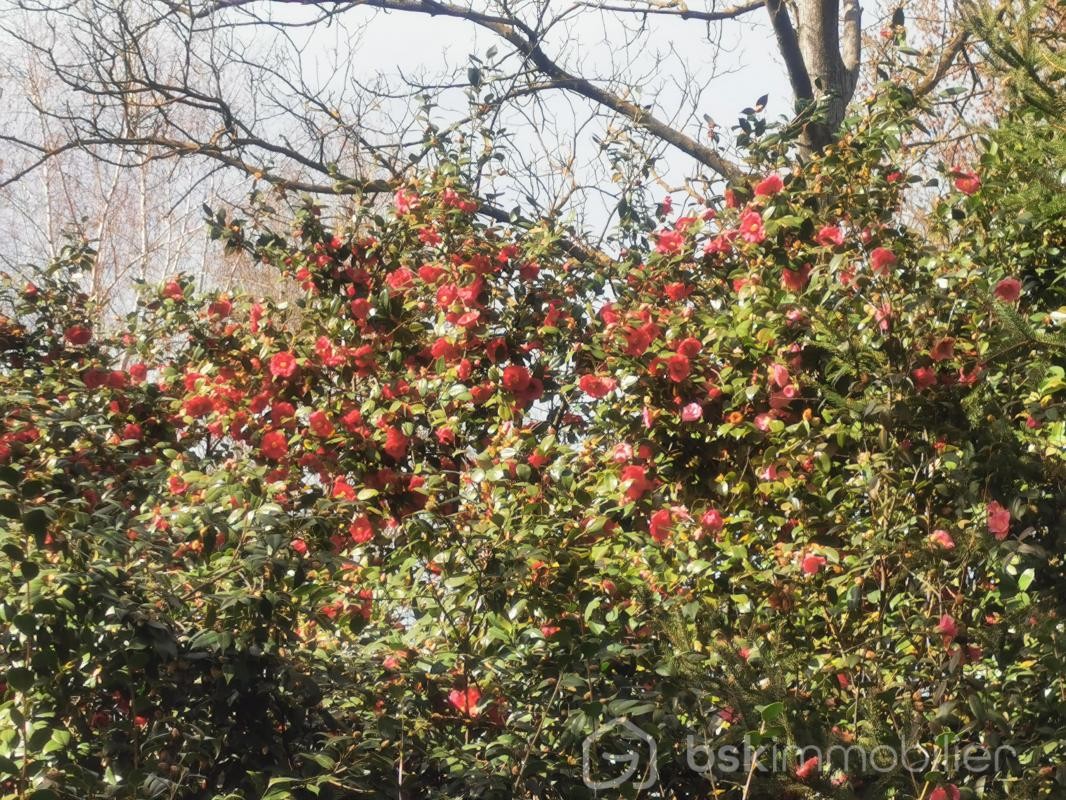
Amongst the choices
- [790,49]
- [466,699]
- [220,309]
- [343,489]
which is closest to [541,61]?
[790,49]

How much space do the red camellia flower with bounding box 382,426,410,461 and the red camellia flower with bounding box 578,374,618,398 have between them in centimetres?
62

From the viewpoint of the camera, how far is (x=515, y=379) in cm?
354

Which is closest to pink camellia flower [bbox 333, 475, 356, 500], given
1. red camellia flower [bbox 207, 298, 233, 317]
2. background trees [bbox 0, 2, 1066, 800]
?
background trees [bbox 0, 2, 1066, 800]

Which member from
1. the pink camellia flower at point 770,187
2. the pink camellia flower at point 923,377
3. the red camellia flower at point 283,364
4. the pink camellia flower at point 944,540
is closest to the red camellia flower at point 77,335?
Answer: the red camellia flower at point 283,364

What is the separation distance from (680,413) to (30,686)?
1708mm

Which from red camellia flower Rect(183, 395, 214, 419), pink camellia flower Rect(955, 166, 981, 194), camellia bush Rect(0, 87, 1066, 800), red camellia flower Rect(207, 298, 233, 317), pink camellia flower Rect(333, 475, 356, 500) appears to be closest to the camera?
camellia bush Rect(0, 87, 1066, 800)

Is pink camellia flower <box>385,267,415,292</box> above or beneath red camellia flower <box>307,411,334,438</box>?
above

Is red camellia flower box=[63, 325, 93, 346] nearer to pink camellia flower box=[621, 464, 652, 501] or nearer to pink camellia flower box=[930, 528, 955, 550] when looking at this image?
pink camellia flower box=[621, 464, 652, 501]

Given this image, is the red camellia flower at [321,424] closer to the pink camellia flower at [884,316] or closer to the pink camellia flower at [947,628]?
the pink camellia flower at [884,316]

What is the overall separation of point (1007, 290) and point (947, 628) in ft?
2.50

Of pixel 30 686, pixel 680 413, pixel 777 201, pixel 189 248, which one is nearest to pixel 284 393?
pixel 680 413

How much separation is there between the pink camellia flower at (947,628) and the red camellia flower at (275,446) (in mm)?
2046

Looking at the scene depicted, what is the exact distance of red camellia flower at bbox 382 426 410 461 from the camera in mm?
3459

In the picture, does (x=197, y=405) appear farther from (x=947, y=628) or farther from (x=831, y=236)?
(x=947, y=628)
